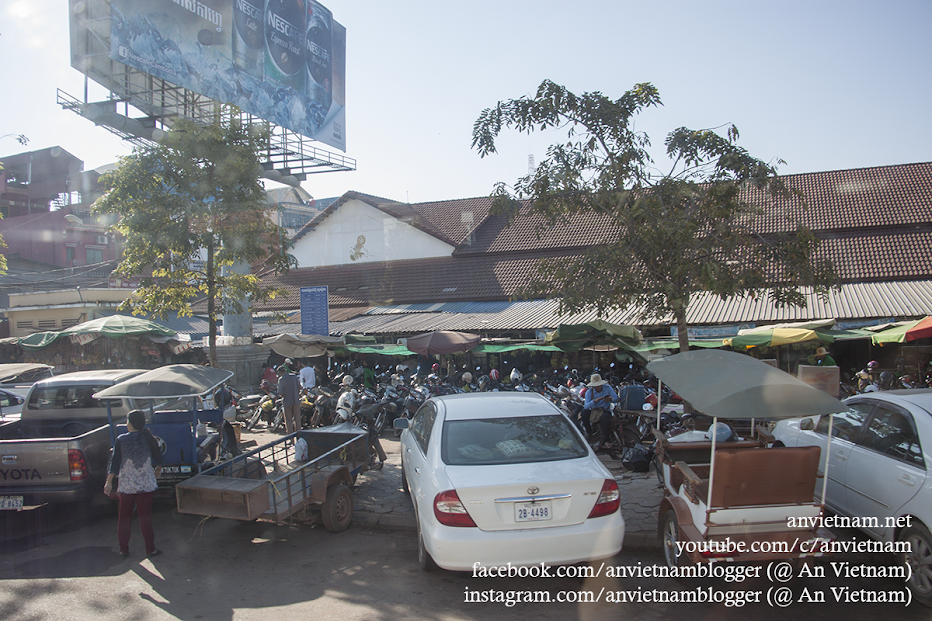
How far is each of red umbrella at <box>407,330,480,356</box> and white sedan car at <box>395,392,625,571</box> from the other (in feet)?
30.6

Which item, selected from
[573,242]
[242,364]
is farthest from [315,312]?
[573,242]

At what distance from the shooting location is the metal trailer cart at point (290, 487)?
5.63m

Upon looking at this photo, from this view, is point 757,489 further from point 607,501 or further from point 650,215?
point 650,215

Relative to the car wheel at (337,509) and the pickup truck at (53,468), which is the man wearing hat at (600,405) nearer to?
the car wheel at (337,509)

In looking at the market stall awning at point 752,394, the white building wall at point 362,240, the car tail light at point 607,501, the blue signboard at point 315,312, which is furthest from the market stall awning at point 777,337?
the white building wall at point 362,240

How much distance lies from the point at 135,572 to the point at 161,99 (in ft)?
58.6

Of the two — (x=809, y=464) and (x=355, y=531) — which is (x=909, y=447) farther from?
(x=355, y=531)

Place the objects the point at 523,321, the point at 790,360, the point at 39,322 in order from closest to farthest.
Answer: the point at 790,360, the point at 523,321, the point at 39,322

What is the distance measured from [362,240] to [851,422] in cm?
2286

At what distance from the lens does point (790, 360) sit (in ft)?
51.5

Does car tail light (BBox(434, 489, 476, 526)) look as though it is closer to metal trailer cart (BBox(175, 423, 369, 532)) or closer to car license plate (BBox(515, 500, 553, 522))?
car license plate (BBox(515, 500, 553, 522))

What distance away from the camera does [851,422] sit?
578cm

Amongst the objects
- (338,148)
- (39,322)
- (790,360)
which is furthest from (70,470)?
(39,322)

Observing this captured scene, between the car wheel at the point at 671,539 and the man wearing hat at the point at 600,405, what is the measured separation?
14.7 feet
